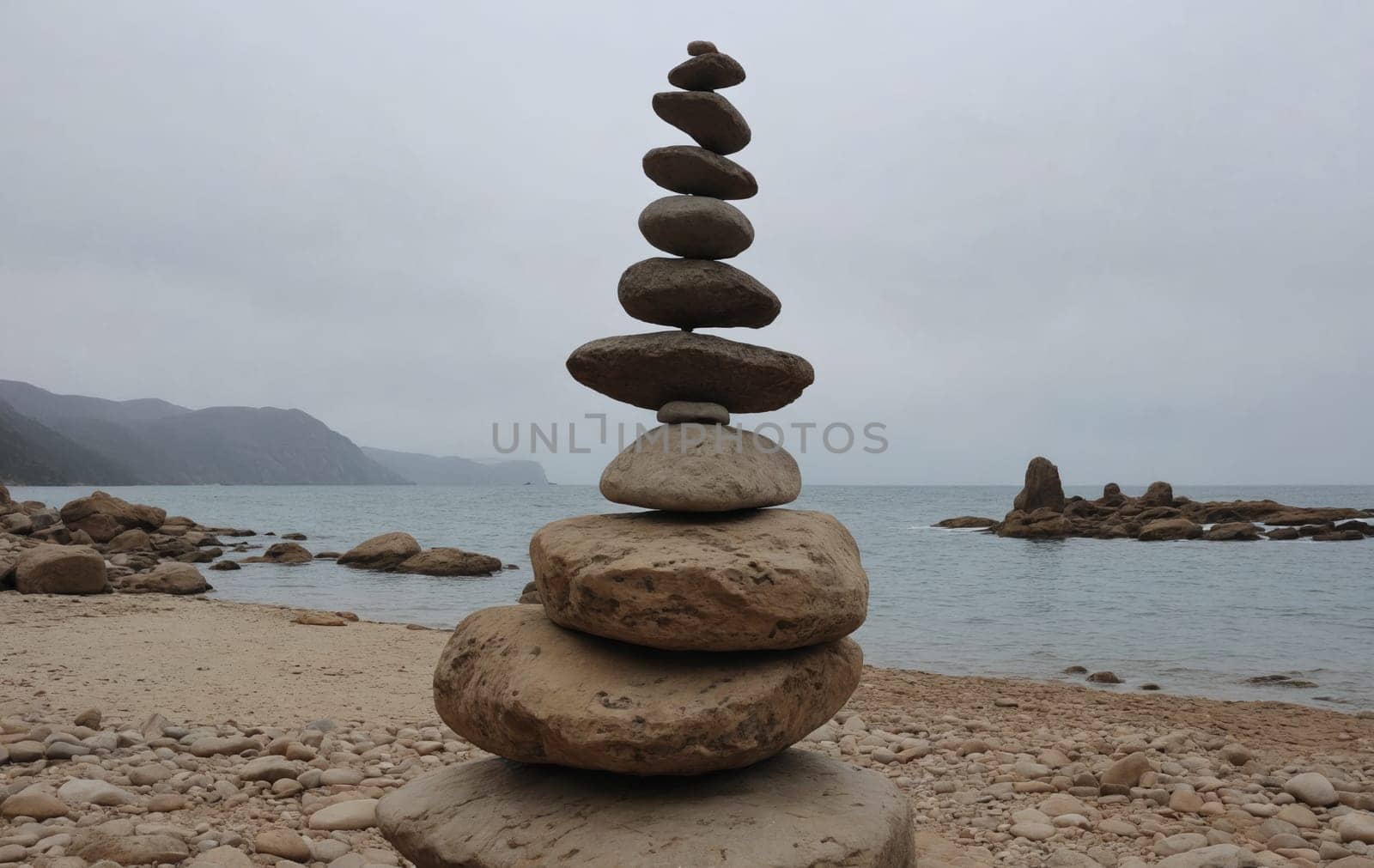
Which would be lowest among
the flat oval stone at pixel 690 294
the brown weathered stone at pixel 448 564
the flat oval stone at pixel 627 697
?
the brown weathered stone at pixel 448 564

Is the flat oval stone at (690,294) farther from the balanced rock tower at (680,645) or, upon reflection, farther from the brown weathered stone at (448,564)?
the brown weathered stone at (448,564)

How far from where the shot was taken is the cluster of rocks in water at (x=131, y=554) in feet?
51.6

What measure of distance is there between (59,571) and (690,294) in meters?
15.3

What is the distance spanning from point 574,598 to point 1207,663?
12573 mm

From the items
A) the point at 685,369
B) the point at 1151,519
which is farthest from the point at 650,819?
the point at 1151,519

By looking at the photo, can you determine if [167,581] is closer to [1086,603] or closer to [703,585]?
[703,585]

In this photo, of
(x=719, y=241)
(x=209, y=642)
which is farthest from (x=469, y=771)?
(x=209, y=642)

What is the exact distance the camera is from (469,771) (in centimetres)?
489

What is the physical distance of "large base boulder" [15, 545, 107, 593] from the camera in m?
15.4

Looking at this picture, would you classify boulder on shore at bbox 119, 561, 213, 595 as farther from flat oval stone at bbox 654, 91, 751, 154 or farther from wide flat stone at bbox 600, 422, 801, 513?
flat oval stone at bbox 654, 91, 751, 154

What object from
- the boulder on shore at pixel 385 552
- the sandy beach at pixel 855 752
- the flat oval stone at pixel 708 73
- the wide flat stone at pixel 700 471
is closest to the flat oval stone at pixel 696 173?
the flat oval stone at pixel 708 73

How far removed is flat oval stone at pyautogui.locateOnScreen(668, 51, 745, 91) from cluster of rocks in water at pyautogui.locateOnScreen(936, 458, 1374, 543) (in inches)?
1542

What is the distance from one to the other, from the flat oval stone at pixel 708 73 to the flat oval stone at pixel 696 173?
1.42 feet

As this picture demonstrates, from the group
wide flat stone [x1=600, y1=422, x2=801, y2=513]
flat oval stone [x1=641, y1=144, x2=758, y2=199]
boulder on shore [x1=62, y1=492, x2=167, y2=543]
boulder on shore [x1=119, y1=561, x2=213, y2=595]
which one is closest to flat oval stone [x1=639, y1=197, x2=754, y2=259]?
flat oval stone [x1=641, y1=144, x2=758, y2=199]
